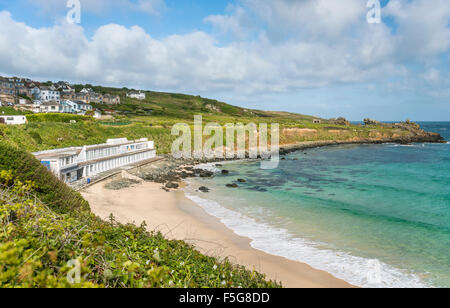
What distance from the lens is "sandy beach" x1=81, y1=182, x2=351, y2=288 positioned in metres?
14.7

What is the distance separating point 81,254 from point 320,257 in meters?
14.6

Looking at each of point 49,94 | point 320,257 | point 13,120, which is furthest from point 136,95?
point 320,257

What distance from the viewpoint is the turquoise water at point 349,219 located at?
16.1m

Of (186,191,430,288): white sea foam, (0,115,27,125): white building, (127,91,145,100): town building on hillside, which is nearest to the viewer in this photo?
(186,191,430,288): white sea foam

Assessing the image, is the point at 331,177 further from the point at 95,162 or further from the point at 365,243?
the point at 95,162

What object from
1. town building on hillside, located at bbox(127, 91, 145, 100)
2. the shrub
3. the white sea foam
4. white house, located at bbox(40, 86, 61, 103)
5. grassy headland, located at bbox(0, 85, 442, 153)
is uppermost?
town building on hillside, located at bbox(127, 91, 145, 100)

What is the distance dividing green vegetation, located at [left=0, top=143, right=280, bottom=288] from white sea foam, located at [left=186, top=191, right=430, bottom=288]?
29.0 ft

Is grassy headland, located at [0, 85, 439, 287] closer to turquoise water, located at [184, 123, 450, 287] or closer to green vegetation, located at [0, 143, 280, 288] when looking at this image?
green vegetation, located at [0, 143, 280, 288]

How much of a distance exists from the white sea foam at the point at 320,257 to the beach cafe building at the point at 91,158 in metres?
15.1

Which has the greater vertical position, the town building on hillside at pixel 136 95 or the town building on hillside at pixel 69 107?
the town building on hillside at pixel 136 95

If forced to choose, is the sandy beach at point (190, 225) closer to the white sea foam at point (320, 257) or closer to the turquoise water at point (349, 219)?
the white sea foam at point (320, 257)

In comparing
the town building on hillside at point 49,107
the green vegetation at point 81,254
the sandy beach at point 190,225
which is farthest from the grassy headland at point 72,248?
the town building on hillside at point 49,107


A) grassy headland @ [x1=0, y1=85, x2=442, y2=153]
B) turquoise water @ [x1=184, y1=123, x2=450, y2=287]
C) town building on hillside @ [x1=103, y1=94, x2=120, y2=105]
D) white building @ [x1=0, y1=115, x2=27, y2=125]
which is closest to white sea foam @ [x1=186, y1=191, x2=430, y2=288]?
turquoise water @ [x1=184, y1=123, x2=450, y2=287]

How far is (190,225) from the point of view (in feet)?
71.3
